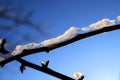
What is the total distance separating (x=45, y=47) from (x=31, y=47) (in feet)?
0.69

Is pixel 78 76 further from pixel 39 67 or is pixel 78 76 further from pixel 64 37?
pixel 64 37

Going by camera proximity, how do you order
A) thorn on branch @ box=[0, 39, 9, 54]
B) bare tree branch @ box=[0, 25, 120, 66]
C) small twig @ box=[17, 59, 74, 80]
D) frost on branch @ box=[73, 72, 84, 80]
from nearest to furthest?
bare tree branch @ box=[0, 25, 120, 66] → thorn on branch @ box=[0, 39, 9, 54] → small twig @ box=[17, 59, 74, 80] → frost on branch @ box=[73, 72, 84, 80]

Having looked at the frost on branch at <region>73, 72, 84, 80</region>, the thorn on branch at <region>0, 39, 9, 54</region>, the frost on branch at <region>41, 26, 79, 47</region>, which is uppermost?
the frost on branch at <region>73, 72, 84, 80</region>

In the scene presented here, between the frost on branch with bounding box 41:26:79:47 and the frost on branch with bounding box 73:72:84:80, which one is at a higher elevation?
the frost on branch with bounding box 73:72:84:80

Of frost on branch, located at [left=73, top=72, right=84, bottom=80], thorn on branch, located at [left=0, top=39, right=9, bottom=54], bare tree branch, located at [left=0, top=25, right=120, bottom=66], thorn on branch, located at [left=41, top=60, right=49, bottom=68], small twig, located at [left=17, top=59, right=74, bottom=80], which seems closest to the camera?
bare tree branch, located at [left=0, top=25, right=120, bottom=66]

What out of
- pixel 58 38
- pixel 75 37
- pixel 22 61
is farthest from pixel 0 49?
pixel 75 37

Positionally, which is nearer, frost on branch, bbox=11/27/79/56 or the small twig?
frost on branch, bbox=11/27/79/56

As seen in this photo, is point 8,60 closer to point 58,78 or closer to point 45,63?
point 45,63

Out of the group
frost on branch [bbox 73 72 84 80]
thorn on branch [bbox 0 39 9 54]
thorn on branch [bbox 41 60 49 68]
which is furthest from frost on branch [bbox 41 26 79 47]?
frost on branch [bbox 73 72 84 80]

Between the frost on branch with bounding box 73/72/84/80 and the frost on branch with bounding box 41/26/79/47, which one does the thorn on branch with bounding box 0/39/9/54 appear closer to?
the frost on branch with bounding box 41/26/79/47

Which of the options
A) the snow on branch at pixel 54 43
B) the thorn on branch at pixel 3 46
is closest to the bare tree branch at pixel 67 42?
the snow on branch at pixel 54 43

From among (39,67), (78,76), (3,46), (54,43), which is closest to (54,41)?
(54,43)

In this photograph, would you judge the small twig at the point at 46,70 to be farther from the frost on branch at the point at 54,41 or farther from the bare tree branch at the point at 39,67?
the frost on branch at the point at 54,41

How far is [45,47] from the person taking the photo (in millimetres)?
2760
